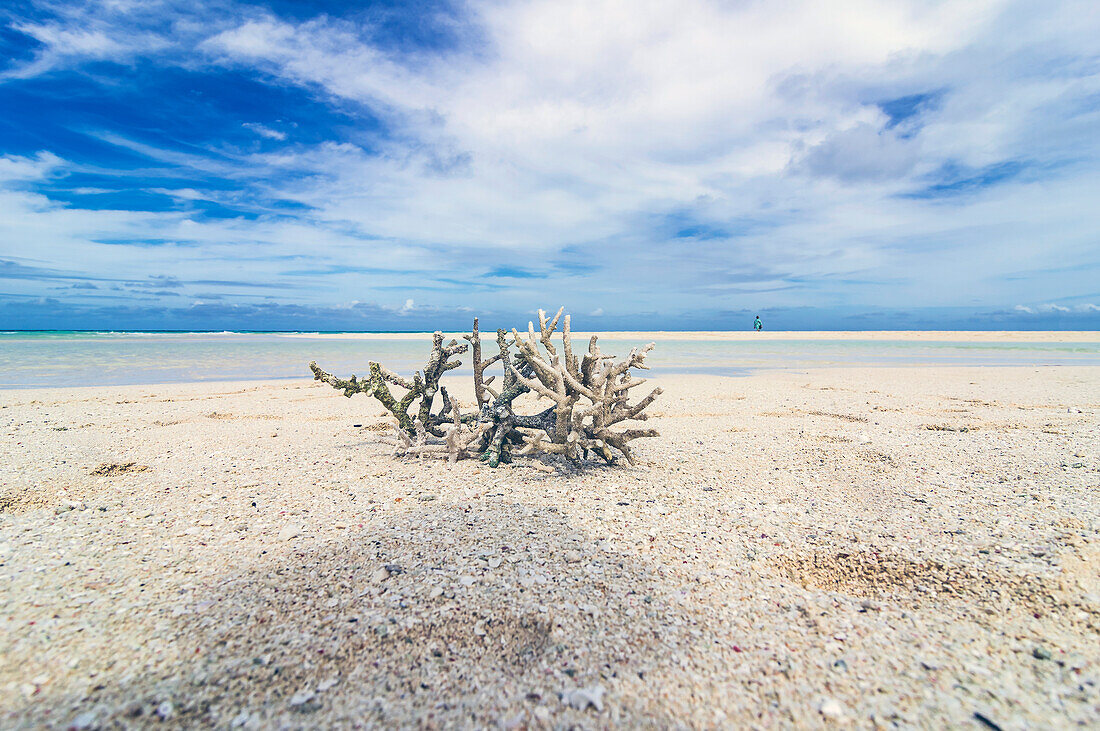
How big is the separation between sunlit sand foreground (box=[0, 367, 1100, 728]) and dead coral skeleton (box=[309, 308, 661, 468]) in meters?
0.29

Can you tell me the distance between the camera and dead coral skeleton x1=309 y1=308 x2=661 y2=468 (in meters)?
4.82

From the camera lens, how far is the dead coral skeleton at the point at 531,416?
190 inches

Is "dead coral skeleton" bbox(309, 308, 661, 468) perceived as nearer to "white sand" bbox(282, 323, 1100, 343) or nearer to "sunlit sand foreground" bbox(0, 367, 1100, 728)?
"sunlit sand foreground" bbox(0, 367, 1100, 728)

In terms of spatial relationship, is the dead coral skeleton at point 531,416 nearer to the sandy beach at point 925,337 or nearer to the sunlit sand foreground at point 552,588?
the sunlit sand foreground at point 552,588

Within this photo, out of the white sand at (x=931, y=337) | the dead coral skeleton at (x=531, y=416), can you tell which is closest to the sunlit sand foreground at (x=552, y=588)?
the dead coral skeleton at (x=531, y=416)

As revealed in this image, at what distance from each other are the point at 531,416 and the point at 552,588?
2642 mm

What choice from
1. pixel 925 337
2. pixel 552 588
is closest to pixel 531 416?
pixel 552 588

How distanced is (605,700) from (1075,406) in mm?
10370

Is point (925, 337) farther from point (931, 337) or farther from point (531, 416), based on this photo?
point (531, 416)

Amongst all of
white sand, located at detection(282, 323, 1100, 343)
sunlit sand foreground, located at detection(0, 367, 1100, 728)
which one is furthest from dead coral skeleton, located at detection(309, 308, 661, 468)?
white sand, located at detection(282, 323, 1100, 343)

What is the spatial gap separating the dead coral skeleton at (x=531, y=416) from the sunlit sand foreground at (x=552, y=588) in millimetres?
291

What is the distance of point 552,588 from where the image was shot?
271 cm

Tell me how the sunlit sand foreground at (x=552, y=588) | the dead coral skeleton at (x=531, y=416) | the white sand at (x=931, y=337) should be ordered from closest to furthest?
the sunlit sand foreground at (x=552, y=588) < the dead coral skeleton at (x=531, y=416) < the white sand at (x=931, y=337)

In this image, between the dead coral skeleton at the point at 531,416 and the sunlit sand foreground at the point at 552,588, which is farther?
the dead coral skeleton at the point at 531,416
